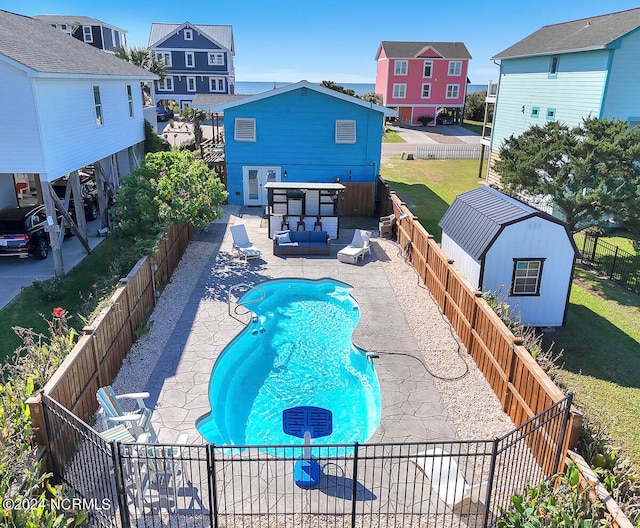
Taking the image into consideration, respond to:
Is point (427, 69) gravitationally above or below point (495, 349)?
above

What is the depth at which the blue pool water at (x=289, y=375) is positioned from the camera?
10164mm

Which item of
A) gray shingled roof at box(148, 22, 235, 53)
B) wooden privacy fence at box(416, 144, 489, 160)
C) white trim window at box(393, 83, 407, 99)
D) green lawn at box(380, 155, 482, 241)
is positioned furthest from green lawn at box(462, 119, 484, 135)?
gray shingled roof at box(148, 22, 235, 53)

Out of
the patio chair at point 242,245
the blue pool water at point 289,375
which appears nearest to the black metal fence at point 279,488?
the blue pool water at point 289,375

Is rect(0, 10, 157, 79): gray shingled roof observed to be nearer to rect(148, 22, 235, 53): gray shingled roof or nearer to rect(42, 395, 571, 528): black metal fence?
rect(42, 395, 571, 528): black metal fence

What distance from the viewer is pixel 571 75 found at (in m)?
25.1

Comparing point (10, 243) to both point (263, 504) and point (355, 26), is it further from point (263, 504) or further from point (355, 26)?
point (355, 26)

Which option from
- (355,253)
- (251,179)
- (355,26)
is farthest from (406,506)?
(355,26)

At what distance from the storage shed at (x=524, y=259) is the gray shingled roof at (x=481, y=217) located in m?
0.03

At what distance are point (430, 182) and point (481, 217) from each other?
20.0 metres

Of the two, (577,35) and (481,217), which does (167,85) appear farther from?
(481,217)

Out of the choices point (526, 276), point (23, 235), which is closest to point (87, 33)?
point (23, 235)

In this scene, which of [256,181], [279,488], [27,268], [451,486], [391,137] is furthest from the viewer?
[391,137]

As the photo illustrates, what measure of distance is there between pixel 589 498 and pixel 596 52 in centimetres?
2283

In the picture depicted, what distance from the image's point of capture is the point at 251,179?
2597 centimetres
